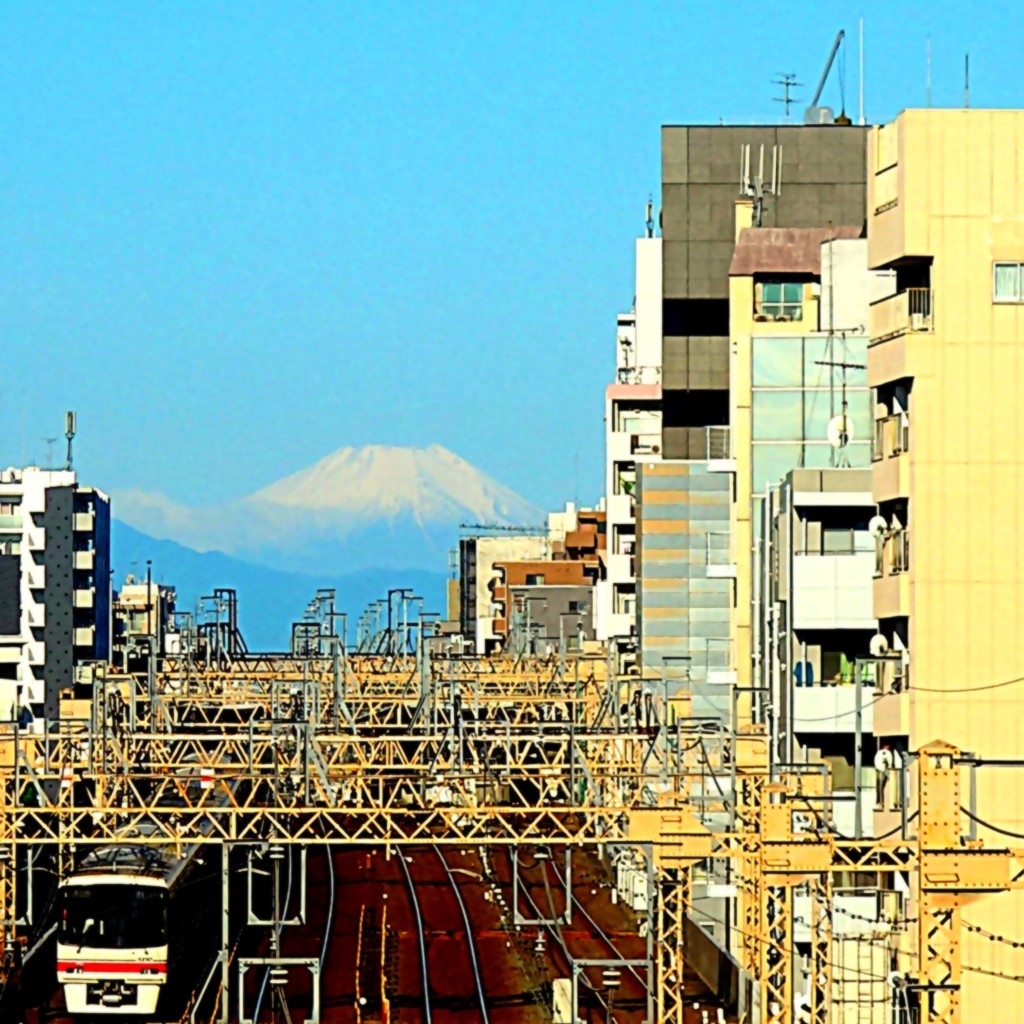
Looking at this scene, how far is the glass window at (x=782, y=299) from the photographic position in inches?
2458

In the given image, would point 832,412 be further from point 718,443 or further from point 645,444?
point 645,444

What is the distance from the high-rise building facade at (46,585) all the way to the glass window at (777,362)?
2794 inches

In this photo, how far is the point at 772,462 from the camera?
5747 cm

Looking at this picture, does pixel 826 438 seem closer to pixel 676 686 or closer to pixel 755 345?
pixel 755 345

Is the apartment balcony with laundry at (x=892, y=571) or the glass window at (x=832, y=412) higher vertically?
the glass window at (x=832, y=412)

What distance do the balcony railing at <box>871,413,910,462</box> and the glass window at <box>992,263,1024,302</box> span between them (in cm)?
220

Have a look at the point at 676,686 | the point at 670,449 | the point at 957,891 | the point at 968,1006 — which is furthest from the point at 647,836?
the point at 670,449

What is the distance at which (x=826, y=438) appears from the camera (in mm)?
56188

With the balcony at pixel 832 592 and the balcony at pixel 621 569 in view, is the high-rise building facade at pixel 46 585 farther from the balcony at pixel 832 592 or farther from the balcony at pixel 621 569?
the balcony at pixel 832 592

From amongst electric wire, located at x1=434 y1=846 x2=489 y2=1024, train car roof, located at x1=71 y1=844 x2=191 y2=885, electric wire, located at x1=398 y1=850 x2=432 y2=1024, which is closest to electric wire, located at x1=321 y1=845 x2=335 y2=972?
electric wire, located at x1=398 y1=850 x2=432 y2=1024

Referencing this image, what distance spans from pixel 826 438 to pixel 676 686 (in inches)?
725

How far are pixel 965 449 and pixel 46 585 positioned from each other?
298ft

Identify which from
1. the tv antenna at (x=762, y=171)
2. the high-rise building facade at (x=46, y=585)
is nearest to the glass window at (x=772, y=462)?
the tv antenna at (x=762, y=171)

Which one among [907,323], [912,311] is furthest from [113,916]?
[912,311]
